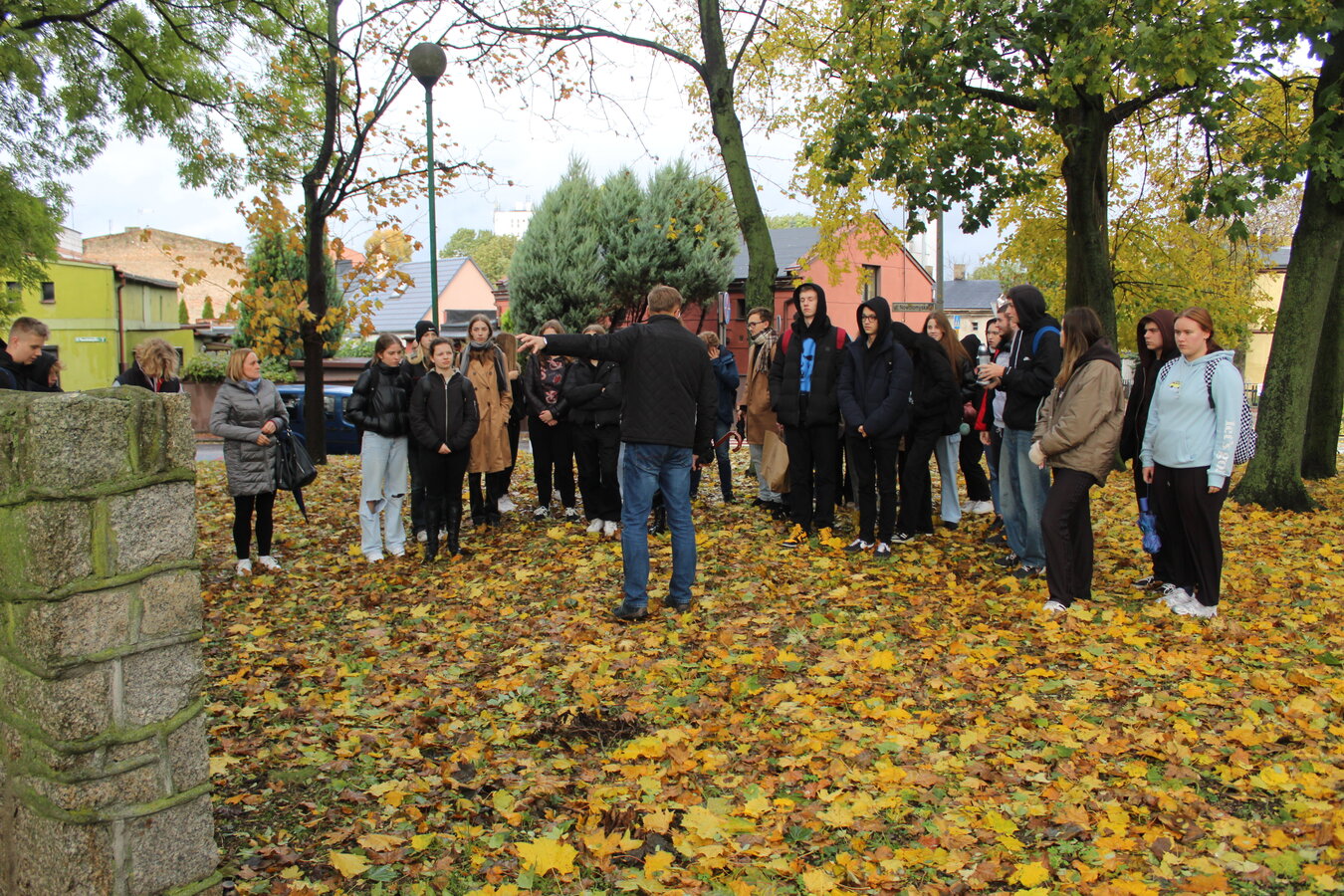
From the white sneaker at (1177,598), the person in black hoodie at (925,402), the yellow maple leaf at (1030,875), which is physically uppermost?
the person in black hoodie at (925,402)

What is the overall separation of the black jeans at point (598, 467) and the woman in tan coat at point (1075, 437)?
3.97 m

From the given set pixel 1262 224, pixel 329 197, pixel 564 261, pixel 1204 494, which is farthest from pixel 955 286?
pixel 1204 494

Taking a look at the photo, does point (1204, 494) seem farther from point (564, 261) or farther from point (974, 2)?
point (564, 261)

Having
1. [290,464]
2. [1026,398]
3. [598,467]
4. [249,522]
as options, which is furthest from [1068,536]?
[249,522]

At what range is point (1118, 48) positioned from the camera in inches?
360

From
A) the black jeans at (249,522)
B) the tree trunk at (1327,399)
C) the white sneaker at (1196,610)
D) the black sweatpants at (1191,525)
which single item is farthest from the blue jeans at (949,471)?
the tree trunk at (1327,399)

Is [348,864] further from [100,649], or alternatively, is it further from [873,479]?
[873,479]

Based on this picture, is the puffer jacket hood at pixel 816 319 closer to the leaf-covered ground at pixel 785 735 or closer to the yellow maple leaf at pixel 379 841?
the leaf-covered ground at pixel 785 735

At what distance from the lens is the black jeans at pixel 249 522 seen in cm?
842

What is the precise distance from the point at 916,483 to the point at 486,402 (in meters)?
4.33

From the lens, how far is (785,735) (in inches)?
188

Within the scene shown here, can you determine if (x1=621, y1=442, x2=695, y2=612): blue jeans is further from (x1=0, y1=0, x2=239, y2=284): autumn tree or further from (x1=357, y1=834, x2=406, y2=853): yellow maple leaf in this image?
(x1=0, y1=0, x2=239, y2=284): autumn tree

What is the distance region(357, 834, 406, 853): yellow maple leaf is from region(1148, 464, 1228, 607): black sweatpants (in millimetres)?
5302

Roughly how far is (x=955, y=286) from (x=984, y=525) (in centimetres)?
8119
